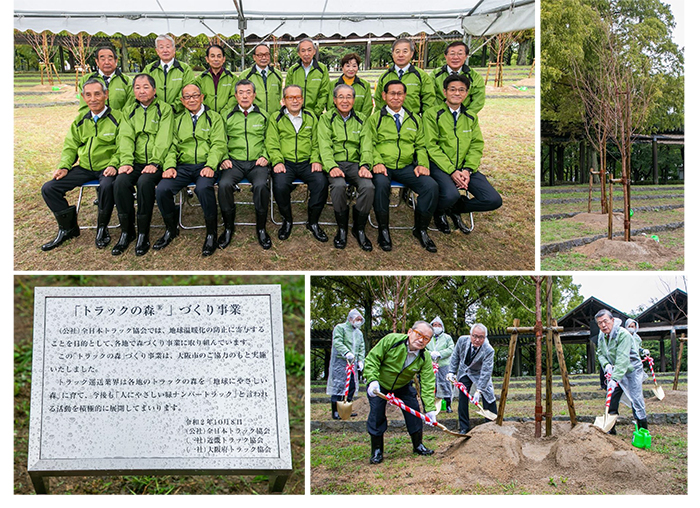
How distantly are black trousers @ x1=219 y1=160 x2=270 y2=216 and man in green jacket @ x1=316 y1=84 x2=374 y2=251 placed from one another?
0.66 m

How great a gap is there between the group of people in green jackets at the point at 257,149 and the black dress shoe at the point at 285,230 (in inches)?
0.4

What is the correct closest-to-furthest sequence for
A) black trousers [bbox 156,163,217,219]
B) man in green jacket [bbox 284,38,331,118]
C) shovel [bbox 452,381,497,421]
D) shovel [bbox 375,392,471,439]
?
shovel [bbox 375,392,471,439], shovel [bbox 452,381,497,421], black trousers [bbox 156,163,217,219], man in green jacket [bbox 284,38,331,118]

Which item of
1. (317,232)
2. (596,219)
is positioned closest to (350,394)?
(317,232)

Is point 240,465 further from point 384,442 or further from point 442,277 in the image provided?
point 442,277

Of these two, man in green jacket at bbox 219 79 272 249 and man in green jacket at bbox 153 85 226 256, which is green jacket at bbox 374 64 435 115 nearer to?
man in green jacket at bbox 219 79 272 249

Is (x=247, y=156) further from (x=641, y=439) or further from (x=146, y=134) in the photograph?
(x=641, y=439)

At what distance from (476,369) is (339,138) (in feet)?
8.86

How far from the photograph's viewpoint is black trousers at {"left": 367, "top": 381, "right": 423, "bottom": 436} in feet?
14.5

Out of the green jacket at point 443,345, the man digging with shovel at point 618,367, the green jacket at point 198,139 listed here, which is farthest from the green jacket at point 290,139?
the man digging with shovel at point 618,367

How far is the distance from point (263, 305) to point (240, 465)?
105 centimetres

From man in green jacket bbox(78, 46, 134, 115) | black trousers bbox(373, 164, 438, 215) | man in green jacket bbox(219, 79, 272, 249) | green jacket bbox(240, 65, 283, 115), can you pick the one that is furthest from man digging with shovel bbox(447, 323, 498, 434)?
man in green jacket bbox(78, 46, 134, 115)

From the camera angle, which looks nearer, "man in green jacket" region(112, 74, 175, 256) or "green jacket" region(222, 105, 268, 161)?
"man in green jacket" region(112, 74, 175, 256)

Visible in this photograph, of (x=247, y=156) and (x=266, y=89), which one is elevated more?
(x=266, y=89)

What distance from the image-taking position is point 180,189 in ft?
17.2
